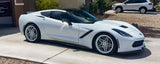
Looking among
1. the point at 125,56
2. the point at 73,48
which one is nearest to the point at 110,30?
the point at 125,56

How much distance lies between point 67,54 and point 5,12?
8193 mm

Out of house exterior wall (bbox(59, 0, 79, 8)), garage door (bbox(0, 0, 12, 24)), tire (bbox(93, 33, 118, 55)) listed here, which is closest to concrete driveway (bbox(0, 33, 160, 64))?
tire (bbox(93, 33, 118, 55))

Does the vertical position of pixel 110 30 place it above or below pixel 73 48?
above

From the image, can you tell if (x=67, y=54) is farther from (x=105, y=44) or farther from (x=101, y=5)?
(x=101, y=5)

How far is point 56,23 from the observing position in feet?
20.7

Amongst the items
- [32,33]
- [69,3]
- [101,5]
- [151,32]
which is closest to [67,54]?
[32,33]

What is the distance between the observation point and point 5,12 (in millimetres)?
12320

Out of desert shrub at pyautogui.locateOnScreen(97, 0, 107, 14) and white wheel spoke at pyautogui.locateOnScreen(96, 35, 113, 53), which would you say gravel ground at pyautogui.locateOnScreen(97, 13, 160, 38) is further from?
white wheel spoke at pyautogui.locateOnScreen(96, 35, 113, 53)

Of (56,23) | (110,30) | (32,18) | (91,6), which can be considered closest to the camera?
(110,30)

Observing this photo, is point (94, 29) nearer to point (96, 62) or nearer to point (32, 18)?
point (96, 62)

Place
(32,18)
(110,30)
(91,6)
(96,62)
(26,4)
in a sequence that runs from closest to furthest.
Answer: (96,62), (110,30), (32,18), (26,4), (91,6)

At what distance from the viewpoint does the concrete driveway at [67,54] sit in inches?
203

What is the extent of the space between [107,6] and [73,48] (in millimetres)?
12009

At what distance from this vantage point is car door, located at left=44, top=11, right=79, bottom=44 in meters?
5.98
